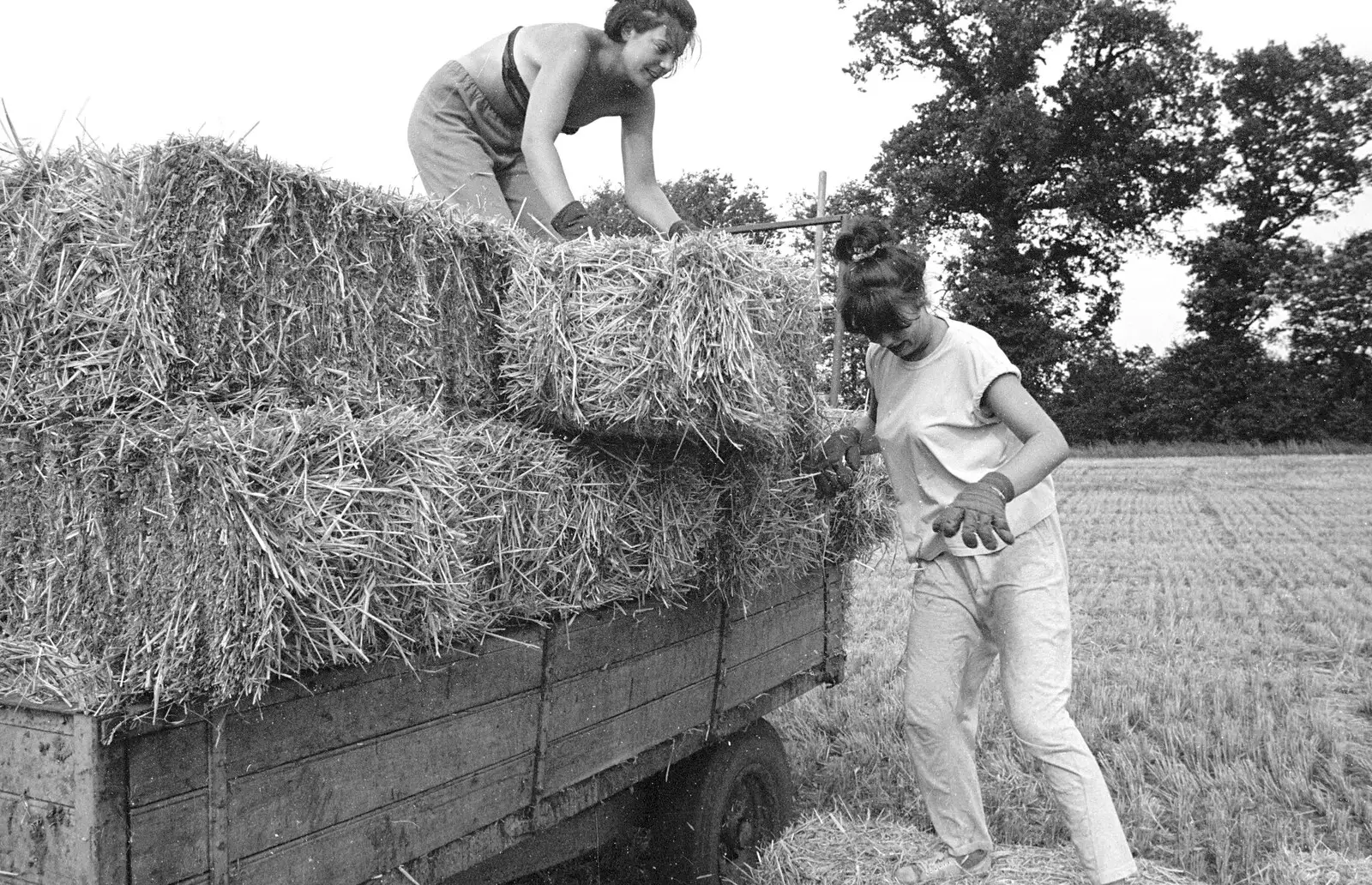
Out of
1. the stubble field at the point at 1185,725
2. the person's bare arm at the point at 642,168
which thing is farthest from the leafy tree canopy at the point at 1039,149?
the person's bare arm at the point at 642,168

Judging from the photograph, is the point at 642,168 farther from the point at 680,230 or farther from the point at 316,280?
the point at 316,280

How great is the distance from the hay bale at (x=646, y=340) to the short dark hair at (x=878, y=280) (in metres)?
0.50

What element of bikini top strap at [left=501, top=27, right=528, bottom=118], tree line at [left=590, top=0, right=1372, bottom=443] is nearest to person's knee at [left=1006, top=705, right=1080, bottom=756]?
bikini top strap at [left=501, top=27, right=528, bottom=118]

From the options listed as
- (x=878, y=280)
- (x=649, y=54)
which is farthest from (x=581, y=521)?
(x=649, y=54)

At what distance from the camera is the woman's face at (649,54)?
348cm

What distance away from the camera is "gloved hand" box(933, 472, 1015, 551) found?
285 centimetres

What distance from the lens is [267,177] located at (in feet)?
7.48

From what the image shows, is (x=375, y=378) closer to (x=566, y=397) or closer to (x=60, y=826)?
(x=566, y=397)

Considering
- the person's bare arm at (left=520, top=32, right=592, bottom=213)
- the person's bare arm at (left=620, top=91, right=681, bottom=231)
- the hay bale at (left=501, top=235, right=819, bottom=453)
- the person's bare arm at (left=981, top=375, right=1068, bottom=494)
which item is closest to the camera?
the hay bale at (left=501, top=235, right=819, bottom=453)

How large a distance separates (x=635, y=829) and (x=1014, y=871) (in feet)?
3.82

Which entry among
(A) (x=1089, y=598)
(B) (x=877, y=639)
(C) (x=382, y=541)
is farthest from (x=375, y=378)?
(A) (x=1089, y=598)

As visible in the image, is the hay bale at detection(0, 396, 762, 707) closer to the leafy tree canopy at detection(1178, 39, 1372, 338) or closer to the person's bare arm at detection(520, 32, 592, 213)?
the person's bare arm at detection(520, 32, 592, 213)

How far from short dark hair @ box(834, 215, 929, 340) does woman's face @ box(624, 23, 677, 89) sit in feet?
2.75

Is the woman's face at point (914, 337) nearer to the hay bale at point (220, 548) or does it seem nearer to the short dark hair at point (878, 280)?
the short dark hair at point (878, 280)
